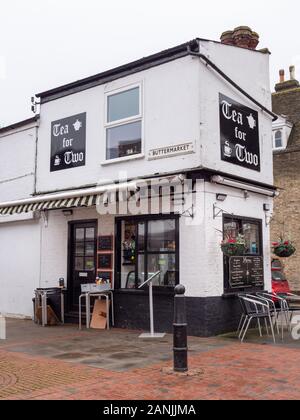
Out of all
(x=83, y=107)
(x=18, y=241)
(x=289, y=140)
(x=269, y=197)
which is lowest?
(x=18, y=241)

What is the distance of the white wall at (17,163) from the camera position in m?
13.8

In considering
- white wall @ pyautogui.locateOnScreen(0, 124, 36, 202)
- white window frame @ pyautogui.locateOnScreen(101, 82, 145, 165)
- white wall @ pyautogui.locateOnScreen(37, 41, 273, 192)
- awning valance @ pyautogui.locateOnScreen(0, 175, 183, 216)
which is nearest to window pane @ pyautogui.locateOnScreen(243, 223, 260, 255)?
white wall @ pyautogui.locateOnScreen(37, 41, 273, 192)

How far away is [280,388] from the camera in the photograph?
5723 millimetres

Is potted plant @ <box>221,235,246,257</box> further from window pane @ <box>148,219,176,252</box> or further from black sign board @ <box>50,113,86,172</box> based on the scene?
black sign board @ <box>50,113,86,172</box>

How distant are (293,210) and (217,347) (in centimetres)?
1581

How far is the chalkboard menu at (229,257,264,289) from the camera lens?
1041 cm

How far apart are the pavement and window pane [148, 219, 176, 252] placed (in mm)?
1925

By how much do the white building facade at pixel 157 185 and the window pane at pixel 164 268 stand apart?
3 centimetres

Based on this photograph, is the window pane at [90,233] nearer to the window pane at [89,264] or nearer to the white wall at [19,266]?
the window pane at [89,264]

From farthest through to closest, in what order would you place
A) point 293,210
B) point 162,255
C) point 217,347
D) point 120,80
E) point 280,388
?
point 293,210, point 120,80, point 162,255, point 217,347, point 280,388

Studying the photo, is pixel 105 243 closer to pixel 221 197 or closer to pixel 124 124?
pixel 124 124

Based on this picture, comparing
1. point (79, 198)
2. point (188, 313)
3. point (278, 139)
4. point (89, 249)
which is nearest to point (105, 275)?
point (89, 249)
